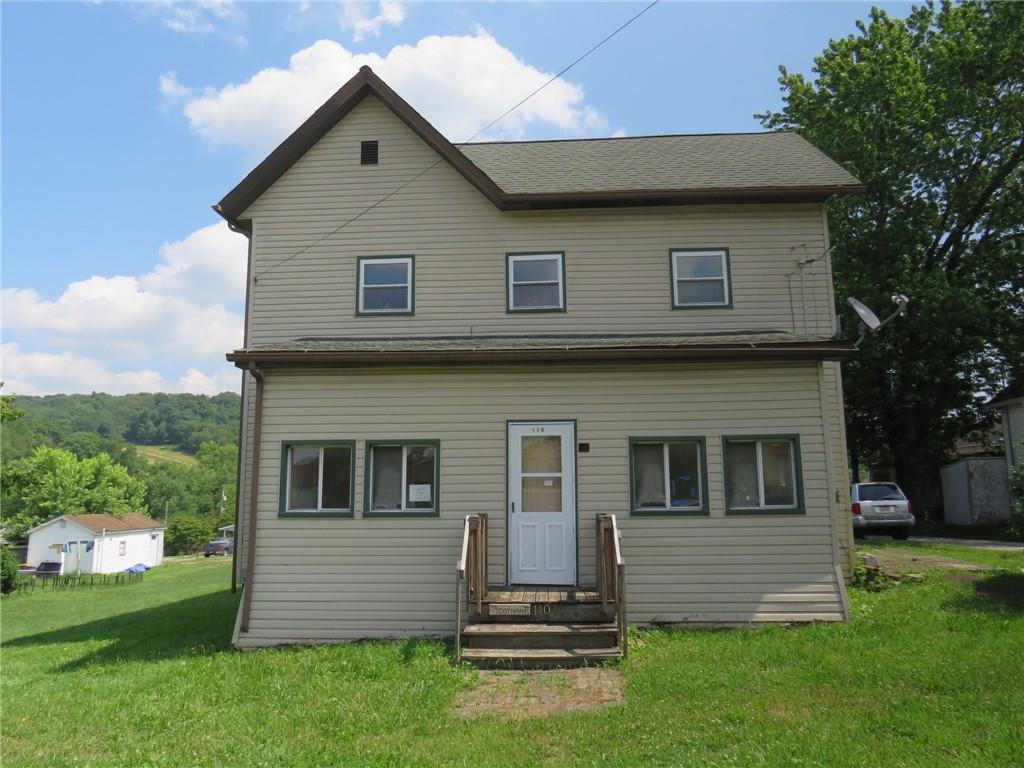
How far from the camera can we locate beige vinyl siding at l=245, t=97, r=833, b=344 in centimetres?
1115

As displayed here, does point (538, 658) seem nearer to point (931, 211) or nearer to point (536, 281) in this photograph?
point (536, 281)

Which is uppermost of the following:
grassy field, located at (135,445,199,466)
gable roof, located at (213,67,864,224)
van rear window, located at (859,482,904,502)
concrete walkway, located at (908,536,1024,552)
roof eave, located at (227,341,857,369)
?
grassy field, located at (135,445,199,466)

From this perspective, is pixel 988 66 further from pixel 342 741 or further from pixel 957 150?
pixel 342 741

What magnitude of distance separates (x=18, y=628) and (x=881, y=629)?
19161 mm

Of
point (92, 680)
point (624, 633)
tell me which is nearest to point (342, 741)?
point (624, 633)

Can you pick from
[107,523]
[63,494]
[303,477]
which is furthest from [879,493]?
[63,494]

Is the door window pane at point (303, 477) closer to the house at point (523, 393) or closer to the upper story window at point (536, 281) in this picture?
the house at point (523, 393)

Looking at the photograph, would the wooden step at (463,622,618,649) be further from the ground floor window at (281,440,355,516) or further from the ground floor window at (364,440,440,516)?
the ground floor window at (281,440,355,516)

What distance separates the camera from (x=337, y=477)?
400 inches

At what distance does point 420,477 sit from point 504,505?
1.30m

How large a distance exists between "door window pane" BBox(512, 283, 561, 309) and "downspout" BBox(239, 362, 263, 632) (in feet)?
13.6

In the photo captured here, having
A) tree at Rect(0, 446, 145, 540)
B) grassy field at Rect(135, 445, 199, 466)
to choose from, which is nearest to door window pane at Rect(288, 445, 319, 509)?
tree at Rect(0, 446, 145, 540)

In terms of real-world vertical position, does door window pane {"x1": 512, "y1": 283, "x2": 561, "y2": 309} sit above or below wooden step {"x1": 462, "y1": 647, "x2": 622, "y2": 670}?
above

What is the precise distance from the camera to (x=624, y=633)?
26.7 ft
